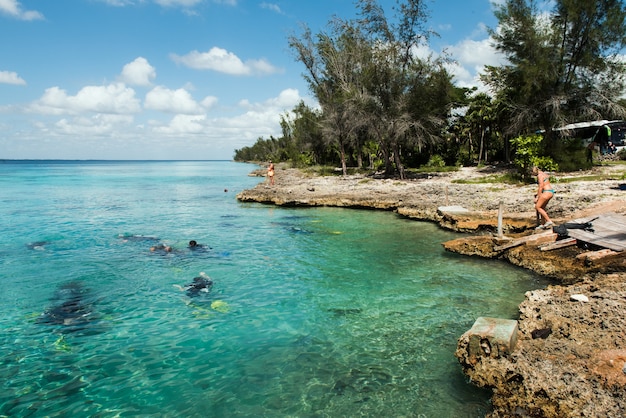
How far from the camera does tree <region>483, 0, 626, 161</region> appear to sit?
2628cm

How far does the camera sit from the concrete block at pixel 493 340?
5949 millimetres

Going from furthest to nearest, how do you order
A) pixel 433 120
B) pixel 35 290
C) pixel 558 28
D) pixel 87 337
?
pixel 433 120 → pixel 558 28 → pixel 35 290 → pixel 87 337

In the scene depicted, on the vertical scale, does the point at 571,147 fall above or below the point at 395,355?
above

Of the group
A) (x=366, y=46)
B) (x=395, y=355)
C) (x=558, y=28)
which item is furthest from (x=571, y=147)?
(x=395, y=355)

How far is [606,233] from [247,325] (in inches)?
397

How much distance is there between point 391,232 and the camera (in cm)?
1773

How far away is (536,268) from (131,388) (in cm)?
1052

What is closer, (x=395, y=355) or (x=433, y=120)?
(x=395, y=355)

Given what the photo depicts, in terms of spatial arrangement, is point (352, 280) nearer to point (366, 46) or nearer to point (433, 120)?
point (433, 120)

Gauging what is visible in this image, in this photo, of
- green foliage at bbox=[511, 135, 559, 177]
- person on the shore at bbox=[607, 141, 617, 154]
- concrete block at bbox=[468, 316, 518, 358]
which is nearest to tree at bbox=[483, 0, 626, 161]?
green foliage at bbox=[511, 135, 559, 177]

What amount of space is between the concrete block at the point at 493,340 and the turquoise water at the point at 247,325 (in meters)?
0.62

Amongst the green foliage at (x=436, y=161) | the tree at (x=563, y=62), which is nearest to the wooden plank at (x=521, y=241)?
the tree at (x=563, y=62)

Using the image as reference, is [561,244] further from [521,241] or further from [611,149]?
[611,149]

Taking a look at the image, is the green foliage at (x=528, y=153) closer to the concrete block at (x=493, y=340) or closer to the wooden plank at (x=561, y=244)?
the wooden plank at (x=561, y=244)
